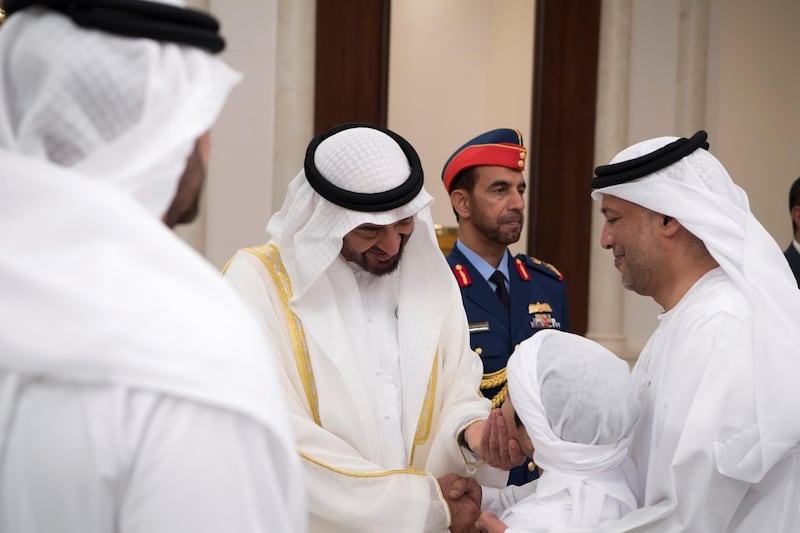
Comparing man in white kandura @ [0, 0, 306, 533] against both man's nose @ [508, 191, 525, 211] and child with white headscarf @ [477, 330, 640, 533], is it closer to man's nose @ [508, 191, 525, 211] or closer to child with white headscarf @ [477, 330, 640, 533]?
child with white headscarf @ [477, 330, 640, 533]

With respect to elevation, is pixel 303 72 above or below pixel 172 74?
above

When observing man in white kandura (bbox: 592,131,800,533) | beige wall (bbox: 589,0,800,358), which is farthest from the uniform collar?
beige wall (bbox: 589,0,800,358)

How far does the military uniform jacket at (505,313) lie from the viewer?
3582 mm

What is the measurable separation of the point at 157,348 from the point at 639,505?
1.71 m

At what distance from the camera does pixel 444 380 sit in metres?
2.77

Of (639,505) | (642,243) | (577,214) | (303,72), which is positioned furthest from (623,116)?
(639,505)

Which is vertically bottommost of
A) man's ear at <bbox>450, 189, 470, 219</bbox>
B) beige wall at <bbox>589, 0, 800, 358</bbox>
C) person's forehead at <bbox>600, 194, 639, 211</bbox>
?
man's ear at <bbox>450, 189, 470, 219</bbox>

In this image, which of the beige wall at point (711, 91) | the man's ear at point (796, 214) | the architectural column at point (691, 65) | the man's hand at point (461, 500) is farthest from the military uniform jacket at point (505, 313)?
the architectural column at point (691, 65)

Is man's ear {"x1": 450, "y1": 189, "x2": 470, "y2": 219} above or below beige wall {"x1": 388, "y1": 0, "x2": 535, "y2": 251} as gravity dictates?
below

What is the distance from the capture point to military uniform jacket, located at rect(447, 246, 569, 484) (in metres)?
3.58

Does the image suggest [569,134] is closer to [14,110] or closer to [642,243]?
[642,243]

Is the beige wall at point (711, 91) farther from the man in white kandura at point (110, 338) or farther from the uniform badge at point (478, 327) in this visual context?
the man in white kandura at point (110, 338)

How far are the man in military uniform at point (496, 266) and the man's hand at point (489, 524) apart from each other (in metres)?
1.28

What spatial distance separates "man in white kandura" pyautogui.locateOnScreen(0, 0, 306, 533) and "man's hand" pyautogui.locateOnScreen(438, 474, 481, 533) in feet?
4.56
